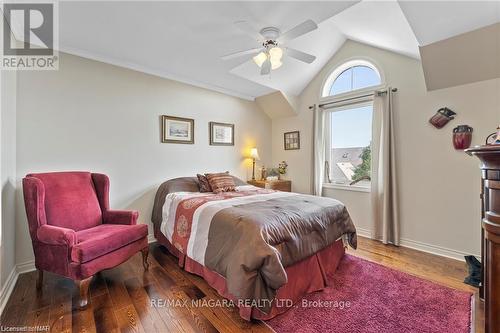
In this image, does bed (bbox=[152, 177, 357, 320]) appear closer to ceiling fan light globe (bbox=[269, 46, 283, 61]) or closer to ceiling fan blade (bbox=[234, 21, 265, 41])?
ceiling fan light globe (bbox=[269, 46, 283, 61])

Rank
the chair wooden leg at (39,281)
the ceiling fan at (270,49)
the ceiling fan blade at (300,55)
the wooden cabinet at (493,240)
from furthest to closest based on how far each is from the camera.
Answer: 1. the ceiling fan blade at (300,55)
2. the ceiling fan at (270,49)
3. the chair wooden leg at (39,281)
4. the wooden cabinet at (493,240)

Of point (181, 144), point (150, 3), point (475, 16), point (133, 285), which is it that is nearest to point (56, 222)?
point (133, 285)

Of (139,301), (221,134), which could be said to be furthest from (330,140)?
(139,301)

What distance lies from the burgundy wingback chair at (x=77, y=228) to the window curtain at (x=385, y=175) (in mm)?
3161

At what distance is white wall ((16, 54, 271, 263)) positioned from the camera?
8.23 feet

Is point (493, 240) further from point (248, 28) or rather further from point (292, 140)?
point (292, 140)

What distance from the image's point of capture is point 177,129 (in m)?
3.65

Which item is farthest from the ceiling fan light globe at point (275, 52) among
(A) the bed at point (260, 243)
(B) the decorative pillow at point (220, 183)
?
(B) the decorative pillow at point (220, 183)

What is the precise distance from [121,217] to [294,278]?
1.95 meters

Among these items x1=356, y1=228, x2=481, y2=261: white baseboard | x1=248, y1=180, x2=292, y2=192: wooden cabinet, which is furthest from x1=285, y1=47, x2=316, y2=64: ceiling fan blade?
x1=356, y1=228, x2=481, y2=261: white baseboard

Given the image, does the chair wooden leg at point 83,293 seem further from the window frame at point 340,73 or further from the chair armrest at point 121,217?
the window frame at point 340,73

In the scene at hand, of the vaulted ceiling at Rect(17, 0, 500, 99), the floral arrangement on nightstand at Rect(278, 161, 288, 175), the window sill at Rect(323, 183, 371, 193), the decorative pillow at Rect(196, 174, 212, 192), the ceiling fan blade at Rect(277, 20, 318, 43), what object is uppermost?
the vaulted ceiling at Rect(17, 0, 500, 99)

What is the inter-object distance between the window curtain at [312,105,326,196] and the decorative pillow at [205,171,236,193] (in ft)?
5.31

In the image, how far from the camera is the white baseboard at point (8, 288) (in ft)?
6.01
